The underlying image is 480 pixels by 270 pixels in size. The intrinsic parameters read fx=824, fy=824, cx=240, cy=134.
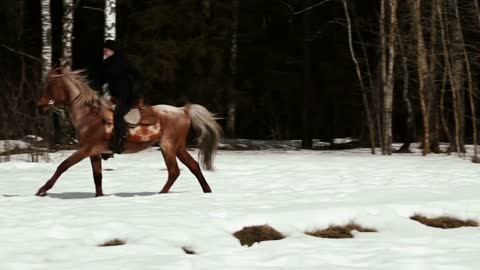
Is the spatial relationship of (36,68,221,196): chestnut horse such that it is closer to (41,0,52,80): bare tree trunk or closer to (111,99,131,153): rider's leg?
(111,99,131,153): rider's leg

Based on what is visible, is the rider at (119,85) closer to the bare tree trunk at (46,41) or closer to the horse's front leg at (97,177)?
the horse's front leg at (97,177)

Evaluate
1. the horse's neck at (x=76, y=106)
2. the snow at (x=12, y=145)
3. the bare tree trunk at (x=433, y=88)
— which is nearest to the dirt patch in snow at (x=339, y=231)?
the horse's neck at (x=76, y=106)

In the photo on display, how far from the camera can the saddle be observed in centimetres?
1183

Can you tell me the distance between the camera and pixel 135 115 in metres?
11.9

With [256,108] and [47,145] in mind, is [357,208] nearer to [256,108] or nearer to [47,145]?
[47,145]

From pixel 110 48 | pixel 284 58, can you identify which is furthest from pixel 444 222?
pixel 284 58

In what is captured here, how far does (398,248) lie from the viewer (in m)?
8.11

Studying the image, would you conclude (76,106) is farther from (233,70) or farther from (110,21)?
(233,70)

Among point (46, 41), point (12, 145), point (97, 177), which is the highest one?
point (46, 41)

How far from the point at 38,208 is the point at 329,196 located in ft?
13.4

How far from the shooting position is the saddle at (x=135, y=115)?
1183 centimetres

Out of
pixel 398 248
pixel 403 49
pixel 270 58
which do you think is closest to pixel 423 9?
pixel 403 49

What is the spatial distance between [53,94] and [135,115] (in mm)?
1221

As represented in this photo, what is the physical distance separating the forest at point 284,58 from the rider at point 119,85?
278 inches
